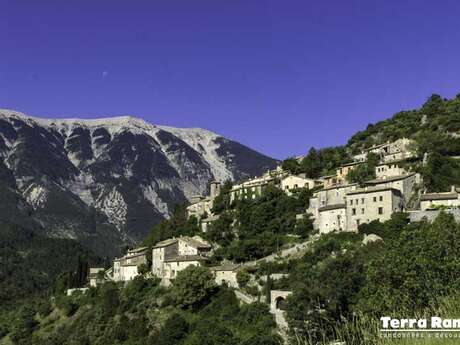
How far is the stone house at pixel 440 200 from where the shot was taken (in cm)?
5634

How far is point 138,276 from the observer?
78.4 metres

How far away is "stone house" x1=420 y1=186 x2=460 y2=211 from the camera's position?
5634 centimetres

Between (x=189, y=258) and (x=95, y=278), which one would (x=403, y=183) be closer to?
(x=189, y=258)

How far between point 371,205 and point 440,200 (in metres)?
6.78

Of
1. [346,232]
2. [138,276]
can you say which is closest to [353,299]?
[346,232]

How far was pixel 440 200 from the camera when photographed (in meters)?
57.3

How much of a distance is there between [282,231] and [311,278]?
941 inches

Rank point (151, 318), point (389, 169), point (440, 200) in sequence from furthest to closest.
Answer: point (389, 169) < point (151, 318) < point (440, 200)

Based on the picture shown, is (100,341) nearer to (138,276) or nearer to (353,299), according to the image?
(138,276)

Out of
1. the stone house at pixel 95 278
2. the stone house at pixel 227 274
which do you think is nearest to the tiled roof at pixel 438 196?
the stone house at pixel 227 274

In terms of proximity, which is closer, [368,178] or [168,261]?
[368,178]

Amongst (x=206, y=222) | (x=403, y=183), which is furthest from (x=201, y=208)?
(x=403, y=183)

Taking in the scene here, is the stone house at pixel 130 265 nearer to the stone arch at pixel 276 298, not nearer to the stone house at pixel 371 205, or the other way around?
the stone arch at pixel 276 298

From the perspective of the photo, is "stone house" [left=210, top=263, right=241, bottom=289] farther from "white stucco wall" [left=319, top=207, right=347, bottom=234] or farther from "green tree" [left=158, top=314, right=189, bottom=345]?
"white stucco wall" [left=319, top=207, right=347, bottom=234]
